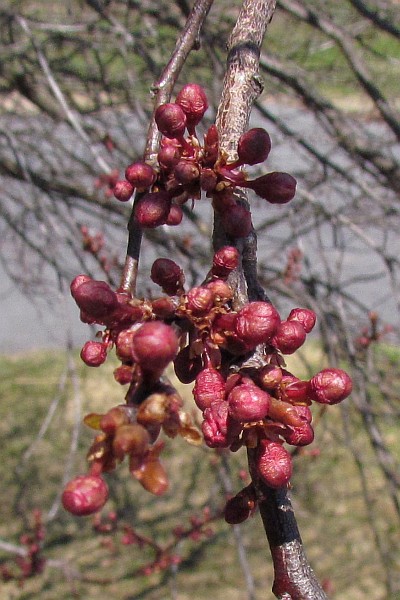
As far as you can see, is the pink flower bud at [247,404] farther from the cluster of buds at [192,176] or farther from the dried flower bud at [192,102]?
the dried flower bud at [192,102]

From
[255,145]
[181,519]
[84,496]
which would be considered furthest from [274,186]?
[181,519]

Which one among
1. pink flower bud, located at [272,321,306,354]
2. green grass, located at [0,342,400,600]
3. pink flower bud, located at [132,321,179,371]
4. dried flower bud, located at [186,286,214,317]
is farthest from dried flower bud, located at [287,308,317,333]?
green grass, located at [0,342,400,600]

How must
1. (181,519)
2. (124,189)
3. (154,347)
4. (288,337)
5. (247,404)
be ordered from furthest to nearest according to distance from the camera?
(181,519)
(124,189)
(288,337)
(247,404)
(154,347)

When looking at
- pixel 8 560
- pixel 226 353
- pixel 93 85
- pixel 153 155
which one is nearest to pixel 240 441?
pixel 226 353

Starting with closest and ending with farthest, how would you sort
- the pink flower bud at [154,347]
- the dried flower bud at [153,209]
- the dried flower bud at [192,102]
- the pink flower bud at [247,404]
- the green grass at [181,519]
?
the pink flower bud at [154,347], the pink flower bud at [247,404], the dried flower bud at [153,209], the dried flower bud at [192,102], the green grass at [181,519]

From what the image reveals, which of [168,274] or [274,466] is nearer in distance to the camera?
[274,466]

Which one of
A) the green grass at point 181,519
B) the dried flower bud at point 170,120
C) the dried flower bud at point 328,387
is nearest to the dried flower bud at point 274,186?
the dried flower bud at point 170,120

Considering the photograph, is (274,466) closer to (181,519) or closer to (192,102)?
(192,102)
